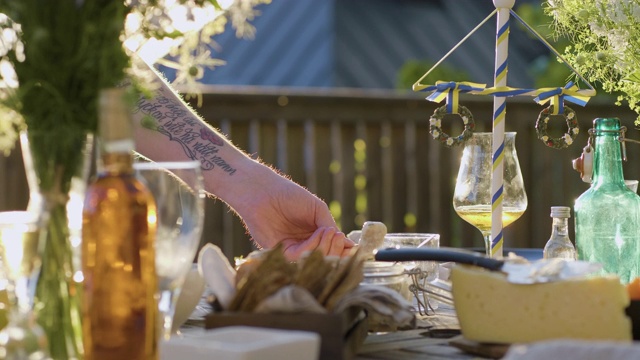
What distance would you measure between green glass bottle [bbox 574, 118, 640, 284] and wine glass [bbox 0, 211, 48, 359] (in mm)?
884

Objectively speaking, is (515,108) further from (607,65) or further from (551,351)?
(551,351)

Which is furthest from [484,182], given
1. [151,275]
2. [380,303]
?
[151,275]

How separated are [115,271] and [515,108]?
336cm

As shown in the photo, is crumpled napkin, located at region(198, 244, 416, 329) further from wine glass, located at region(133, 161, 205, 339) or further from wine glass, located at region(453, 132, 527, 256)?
wine glass, located at region(453, 132, 527, 256)

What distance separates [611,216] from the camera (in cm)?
153

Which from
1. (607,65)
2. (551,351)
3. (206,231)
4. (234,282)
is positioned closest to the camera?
(551,351)

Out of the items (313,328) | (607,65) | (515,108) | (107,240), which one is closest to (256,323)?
(313,328)

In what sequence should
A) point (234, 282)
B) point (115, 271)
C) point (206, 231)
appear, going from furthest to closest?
1. point (206, 231)
2. point (234, 282)
3. point (115, 271)

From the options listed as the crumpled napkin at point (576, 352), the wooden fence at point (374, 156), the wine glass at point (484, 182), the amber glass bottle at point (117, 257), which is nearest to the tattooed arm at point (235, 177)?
the wine glass at point (484, 182)

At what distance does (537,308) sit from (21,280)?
545 mm

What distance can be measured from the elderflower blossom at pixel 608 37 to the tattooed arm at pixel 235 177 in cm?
52

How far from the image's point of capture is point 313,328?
104 cm

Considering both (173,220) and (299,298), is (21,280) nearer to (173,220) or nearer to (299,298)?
(173,220)

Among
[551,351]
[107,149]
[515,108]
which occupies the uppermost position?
[515,108]
